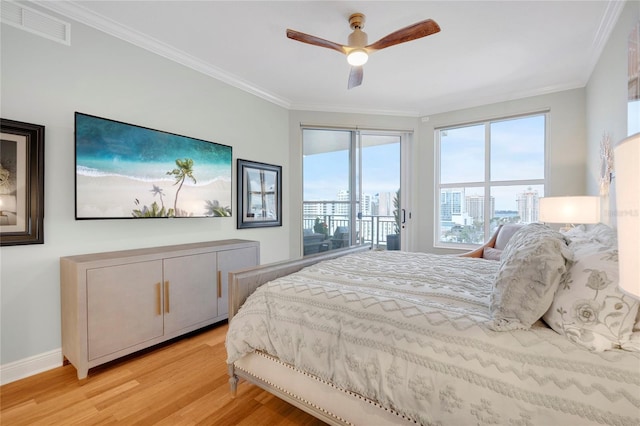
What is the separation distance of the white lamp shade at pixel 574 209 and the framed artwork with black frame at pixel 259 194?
312 cm

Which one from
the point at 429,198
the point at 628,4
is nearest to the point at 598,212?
the point at 628,4

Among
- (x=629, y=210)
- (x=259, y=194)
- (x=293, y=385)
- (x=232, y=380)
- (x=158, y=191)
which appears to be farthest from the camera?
(x=259, y=194)

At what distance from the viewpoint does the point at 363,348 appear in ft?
4.06

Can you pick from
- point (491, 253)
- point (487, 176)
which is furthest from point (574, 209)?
point (487, 176)

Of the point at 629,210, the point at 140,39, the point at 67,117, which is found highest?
the point at 140,39

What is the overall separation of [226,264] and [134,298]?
838 millimetres

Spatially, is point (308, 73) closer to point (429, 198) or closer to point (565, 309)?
point (429, 198)

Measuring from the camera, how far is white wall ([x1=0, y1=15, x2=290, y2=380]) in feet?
6.29

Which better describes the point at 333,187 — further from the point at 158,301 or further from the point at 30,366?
the point at 30,366

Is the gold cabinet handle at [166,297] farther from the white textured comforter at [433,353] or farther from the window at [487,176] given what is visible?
the window at [487,176]

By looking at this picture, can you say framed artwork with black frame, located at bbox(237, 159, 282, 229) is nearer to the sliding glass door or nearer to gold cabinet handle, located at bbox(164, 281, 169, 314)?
the sliding glass door

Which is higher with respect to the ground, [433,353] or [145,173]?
[145,173]

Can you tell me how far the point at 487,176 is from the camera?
423 cm

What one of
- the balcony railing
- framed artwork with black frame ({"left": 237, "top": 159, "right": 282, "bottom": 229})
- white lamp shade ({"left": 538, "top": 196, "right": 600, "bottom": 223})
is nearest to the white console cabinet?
framed artwork with black frame ({"left": 237, "top": 159, "right": 282, "bottom": 229})
